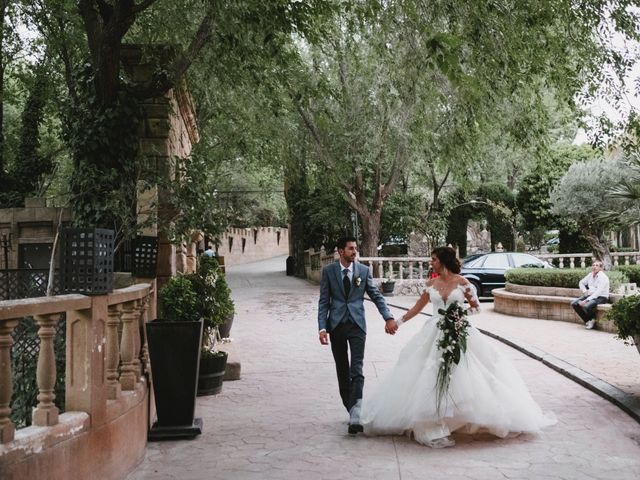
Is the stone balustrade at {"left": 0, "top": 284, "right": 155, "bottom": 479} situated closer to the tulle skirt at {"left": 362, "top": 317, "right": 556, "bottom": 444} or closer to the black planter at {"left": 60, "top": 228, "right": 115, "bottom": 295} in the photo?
the black planter at {"left": 60, "top": 228, "right": 115, "bottom": 295}

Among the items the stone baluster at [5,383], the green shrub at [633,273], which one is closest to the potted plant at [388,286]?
the green shrub at [633,273]

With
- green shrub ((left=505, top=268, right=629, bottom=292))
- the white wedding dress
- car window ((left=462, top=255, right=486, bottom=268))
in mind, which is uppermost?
car window ((left=462, top=255, right=486, bottom=268))

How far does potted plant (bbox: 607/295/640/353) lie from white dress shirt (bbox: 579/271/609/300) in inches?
269

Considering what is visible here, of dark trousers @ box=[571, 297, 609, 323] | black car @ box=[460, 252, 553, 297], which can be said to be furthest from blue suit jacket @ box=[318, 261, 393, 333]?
black car @ box=[460, 252, 553, 297]

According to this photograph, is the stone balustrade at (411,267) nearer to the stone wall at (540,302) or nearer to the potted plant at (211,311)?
the stone wall at (540,302)

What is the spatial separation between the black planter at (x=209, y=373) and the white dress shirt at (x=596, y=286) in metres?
8.78

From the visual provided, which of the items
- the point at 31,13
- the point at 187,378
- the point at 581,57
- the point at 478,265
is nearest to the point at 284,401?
the point at 187,378

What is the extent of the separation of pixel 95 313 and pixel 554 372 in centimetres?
670

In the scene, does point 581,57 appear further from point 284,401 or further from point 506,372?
point 284,401

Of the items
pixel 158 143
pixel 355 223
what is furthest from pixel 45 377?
pixel 355 223

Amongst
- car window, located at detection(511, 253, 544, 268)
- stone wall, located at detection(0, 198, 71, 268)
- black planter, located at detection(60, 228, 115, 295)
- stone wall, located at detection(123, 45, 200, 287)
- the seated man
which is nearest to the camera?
black planter, located at detection(60, 228, 115, 295)

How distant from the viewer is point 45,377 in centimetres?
401

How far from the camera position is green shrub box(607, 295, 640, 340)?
6.84 meters

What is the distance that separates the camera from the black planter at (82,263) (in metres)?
4.57
